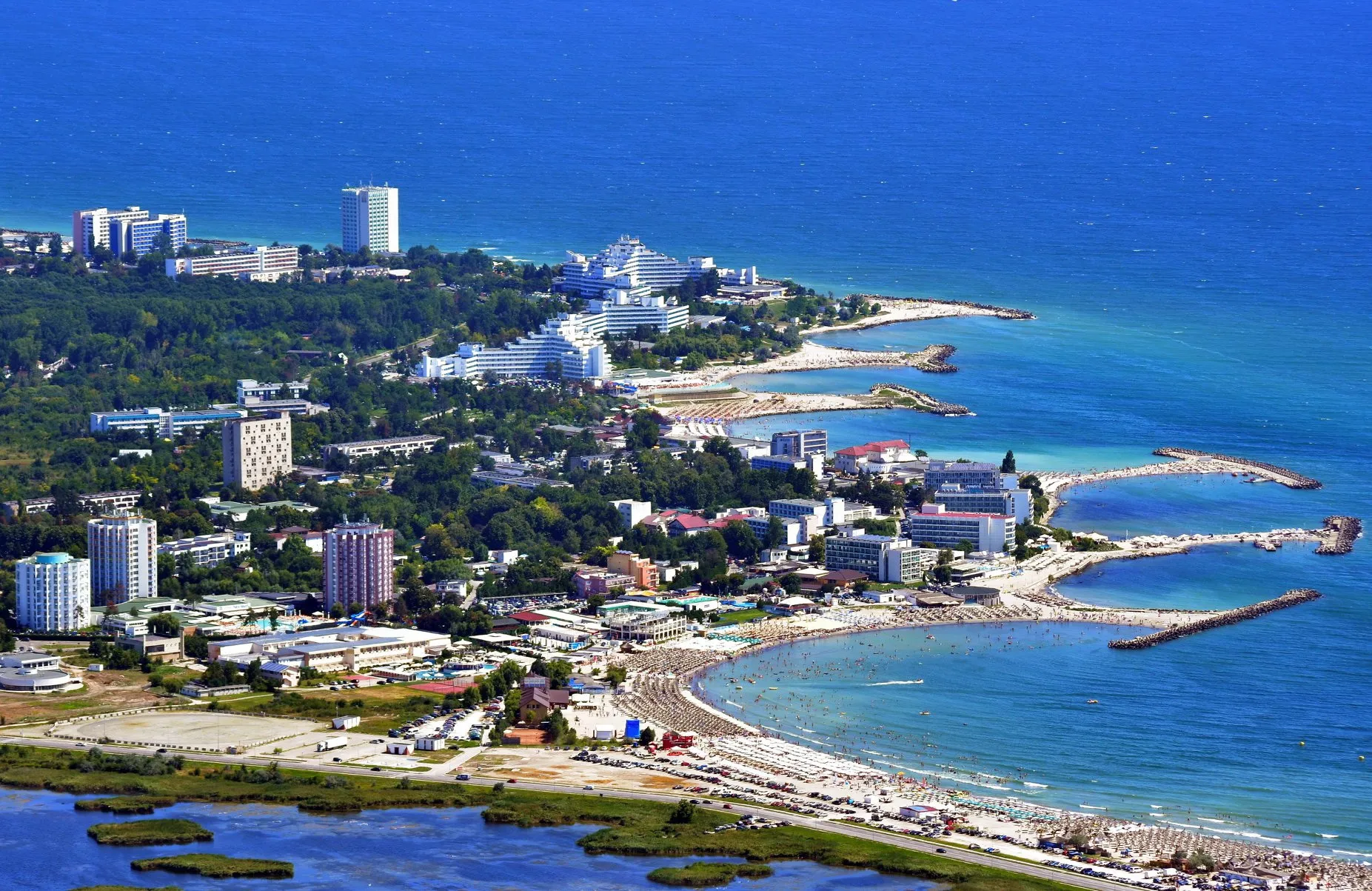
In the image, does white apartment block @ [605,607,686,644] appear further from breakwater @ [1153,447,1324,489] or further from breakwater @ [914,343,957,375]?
breakwater @ [914,343,957,375]

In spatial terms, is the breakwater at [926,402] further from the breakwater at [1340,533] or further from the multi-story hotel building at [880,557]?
the multi-story hotel building at [880,557]

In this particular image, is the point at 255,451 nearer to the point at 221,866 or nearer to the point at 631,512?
the point at 631,512

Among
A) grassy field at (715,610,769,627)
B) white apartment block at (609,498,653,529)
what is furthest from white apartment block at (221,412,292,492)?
grassy field at (715,610,769,627)

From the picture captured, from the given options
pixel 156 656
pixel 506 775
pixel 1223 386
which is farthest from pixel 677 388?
pixel 506 775

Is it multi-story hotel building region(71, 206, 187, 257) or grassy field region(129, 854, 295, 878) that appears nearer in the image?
grassy field region(129, 854, 295, 878)

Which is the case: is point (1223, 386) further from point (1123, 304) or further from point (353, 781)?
point (353, 781)

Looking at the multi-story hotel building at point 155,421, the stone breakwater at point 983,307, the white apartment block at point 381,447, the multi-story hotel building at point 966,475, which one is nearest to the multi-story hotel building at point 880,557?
the multi-story hotel building at point 966,475
